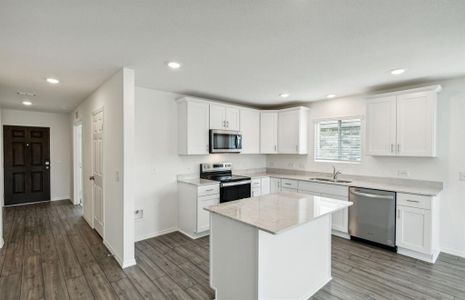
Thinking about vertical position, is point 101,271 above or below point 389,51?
below

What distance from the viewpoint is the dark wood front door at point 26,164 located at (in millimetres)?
5906

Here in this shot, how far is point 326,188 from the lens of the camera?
4082mm

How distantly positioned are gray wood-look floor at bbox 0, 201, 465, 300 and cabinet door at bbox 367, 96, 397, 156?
60.0 inches

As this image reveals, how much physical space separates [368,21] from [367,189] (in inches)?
102

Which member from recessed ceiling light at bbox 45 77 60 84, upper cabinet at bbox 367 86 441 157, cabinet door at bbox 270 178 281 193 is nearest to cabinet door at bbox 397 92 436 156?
upper cabinet at bbox 367 86 441 157

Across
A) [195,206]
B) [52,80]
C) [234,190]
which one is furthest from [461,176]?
[52,80]

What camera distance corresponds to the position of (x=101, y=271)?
2.86 metres

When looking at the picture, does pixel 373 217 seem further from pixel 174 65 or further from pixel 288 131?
pixel 174 65

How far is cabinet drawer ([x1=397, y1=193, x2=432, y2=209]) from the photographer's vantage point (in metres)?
3.09

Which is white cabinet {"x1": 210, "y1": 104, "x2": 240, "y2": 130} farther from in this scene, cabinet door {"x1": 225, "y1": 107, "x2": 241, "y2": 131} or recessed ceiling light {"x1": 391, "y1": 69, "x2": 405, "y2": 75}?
recessed ceiling light {"x1": 391, "y1": 69, "x2": 405, "y2": 75}

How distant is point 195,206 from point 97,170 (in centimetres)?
183

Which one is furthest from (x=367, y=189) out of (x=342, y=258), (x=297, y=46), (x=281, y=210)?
(x=297, y=46)

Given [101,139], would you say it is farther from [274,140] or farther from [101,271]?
[274,140]

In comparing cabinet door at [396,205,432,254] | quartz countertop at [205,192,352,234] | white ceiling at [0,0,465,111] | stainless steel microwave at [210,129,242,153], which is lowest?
cabinet door at [396,205,432,254]
